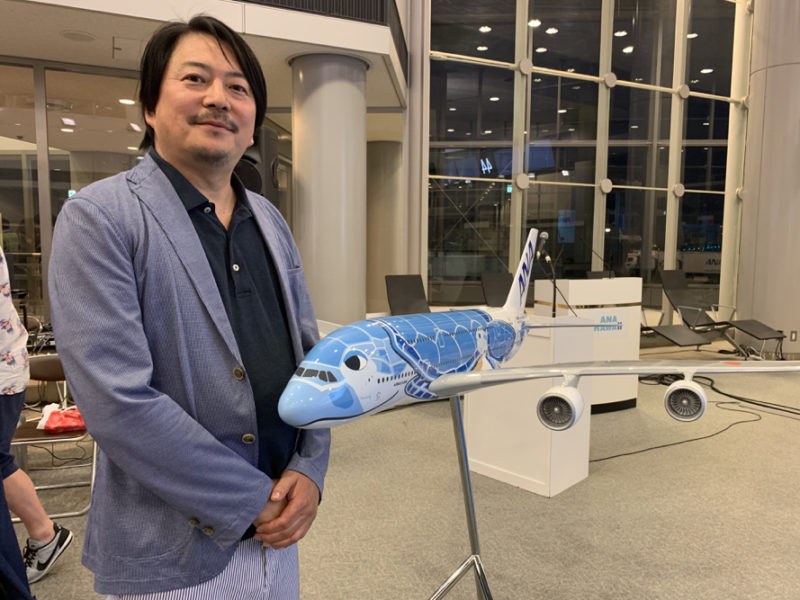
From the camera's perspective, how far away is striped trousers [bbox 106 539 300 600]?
3.31 ft

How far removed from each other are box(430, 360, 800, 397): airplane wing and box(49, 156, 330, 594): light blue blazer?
45 cm

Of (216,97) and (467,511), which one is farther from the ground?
(216,97)

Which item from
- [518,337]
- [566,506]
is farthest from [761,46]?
[518,337]

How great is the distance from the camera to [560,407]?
1260 millimetres

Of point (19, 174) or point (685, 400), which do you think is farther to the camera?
point (19, 174)

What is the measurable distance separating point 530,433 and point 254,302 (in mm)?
2769

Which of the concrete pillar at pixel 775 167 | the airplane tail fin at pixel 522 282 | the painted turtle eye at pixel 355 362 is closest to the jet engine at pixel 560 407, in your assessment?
the painted turtle eye at pixel 355 362

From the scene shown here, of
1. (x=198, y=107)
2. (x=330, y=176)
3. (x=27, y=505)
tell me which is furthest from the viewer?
(x=330, y=176)

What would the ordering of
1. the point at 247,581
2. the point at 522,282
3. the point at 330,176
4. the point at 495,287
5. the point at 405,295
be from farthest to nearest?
the point at 495,287 < the point at 405,295 < the point at 330,176 < the point at 522,282 < the point at 247,581

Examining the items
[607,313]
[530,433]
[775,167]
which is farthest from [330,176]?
[775,167]

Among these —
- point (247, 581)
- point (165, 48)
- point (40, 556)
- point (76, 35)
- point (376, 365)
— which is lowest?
point (40, 556)

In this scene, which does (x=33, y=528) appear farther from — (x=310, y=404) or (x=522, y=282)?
(x=522, y=282)

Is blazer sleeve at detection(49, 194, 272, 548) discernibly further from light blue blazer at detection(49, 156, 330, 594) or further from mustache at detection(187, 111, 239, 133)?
mustache at detection(187, 111, 239, 133)

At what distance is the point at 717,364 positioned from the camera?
129 cm
